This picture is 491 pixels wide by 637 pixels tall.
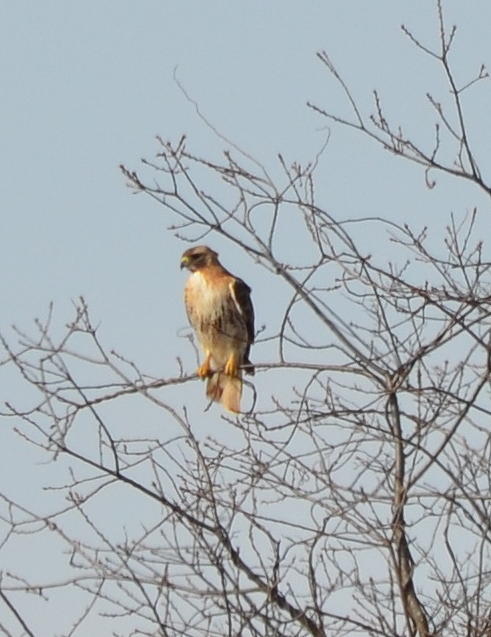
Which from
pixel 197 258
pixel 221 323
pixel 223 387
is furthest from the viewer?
pixel 197 258

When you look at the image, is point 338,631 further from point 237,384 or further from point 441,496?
point 237,384

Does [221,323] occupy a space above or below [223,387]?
above

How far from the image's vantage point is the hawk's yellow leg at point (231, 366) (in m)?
9.09

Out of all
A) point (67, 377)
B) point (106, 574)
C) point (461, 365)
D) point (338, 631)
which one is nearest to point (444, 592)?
point (338, 631)

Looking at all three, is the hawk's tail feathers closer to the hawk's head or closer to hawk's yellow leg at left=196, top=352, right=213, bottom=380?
hawk's yellow leg at left=196, top=352, right=213, bottom=380

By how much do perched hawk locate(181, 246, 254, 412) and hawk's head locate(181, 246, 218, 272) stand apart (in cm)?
13

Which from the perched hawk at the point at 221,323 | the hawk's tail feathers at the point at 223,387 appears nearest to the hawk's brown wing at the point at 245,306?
the perched hawk at the point at 221,323

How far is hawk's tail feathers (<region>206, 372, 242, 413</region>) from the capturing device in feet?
29.4

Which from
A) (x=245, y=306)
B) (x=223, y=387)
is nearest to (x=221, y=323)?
(x=245, y=306)

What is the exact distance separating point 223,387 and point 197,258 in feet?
3.00

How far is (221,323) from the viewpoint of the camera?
9.27 metres

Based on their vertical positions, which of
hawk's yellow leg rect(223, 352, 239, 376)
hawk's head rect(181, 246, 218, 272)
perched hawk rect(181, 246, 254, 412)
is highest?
hawk's head rect(181, 246, 218, 272)

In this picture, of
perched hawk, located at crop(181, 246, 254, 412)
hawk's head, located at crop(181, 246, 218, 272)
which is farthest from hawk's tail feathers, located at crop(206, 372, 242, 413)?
hawk's head, located at crop(181, 246, 218, 272)

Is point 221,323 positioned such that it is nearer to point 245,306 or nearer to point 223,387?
point 245,306
